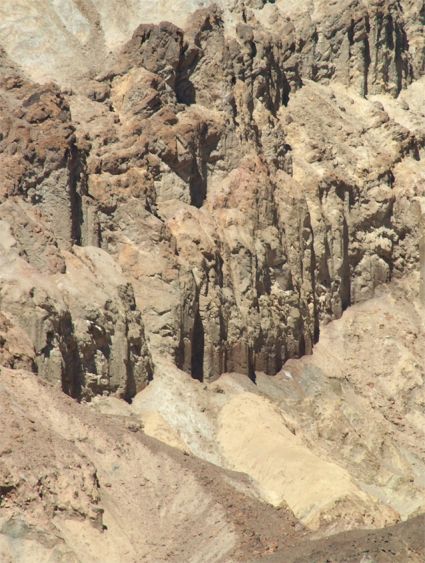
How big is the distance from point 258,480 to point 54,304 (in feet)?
29.2

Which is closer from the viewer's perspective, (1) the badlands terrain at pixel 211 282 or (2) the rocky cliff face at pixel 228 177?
(1) the badlands terrain at pixel 211 282

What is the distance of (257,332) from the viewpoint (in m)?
56.9

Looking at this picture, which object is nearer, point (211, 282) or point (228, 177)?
point (211, 282)

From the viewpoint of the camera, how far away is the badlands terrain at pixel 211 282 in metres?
38.8

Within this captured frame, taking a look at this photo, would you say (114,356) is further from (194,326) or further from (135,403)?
(194,326)

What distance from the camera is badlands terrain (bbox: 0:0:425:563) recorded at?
3884 cm

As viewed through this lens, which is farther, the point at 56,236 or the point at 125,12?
the point at 125,12

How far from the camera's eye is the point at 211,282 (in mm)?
54875

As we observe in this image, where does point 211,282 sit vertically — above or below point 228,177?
below

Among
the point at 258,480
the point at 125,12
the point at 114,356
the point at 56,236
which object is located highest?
the point at 125,12

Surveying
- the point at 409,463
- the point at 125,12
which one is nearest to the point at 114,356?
the point at 409,463

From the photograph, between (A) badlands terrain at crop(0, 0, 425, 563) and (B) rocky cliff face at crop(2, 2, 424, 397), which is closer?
(A) badlands terrain at crop(0, 0, 425, 563)

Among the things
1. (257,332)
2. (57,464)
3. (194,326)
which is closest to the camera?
(57,464)

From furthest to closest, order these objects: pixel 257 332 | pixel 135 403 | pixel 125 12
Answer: pixel 125 12 → pixel 257 332 → pixel 135 403
